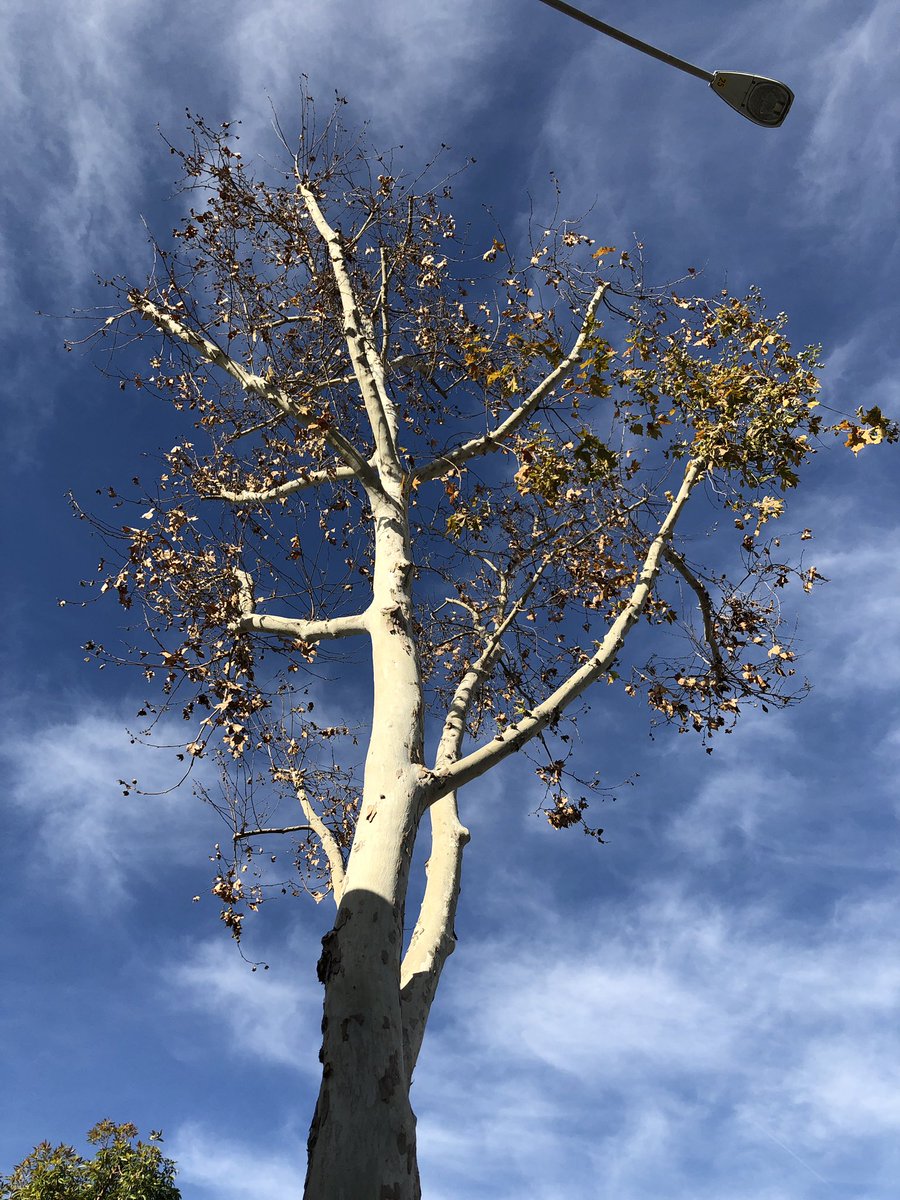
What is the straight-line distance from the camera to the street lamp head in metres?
4.75

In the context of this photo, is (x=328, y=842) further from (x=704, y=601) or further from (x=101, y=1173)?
(x=101, y=1173)

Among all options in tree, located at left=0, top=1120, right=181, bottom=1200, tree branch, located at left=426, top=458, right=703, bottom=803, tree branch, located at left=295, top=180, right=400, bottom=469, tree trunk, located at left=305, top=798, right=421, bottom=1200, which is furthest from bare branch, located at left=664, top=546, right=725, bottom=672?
tree, located at left=0, top=1120, right=181, bottom=1200

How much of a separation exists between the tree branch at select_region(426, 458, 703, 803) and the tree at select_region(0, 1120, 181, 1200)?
Answer: 1601 cm

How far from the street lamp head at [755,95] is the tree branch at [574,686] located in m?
3.40

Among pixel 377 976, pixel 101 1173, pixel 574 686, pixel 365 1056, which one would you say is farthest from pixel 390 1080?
pixel 101 1173

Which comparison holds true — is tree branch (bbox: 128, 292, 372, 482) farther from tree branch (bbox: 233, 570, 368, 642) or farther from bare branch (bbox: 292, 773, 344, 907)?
bare branch (bbox: 292, 773, 344, 907)

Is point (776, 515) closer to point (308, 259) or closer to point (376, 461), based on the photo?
point (376, 461)

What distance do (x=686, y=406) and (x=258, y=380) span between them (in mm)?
4168

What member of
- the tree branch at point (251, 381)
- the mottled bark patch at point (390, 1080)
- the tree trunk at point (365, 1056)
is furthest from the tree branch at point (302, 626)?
the mottled bark patch at point (390, 1080)

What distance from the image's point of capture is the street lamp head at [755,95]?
187 inches

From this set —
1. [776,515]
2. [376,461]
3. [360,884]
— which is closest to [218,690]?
[376,461]

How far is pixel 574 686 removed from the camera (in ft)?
20.4

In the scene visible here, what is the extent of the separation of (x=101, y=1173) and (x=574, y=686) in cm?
1686

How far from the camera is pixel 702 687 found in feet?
28.0
